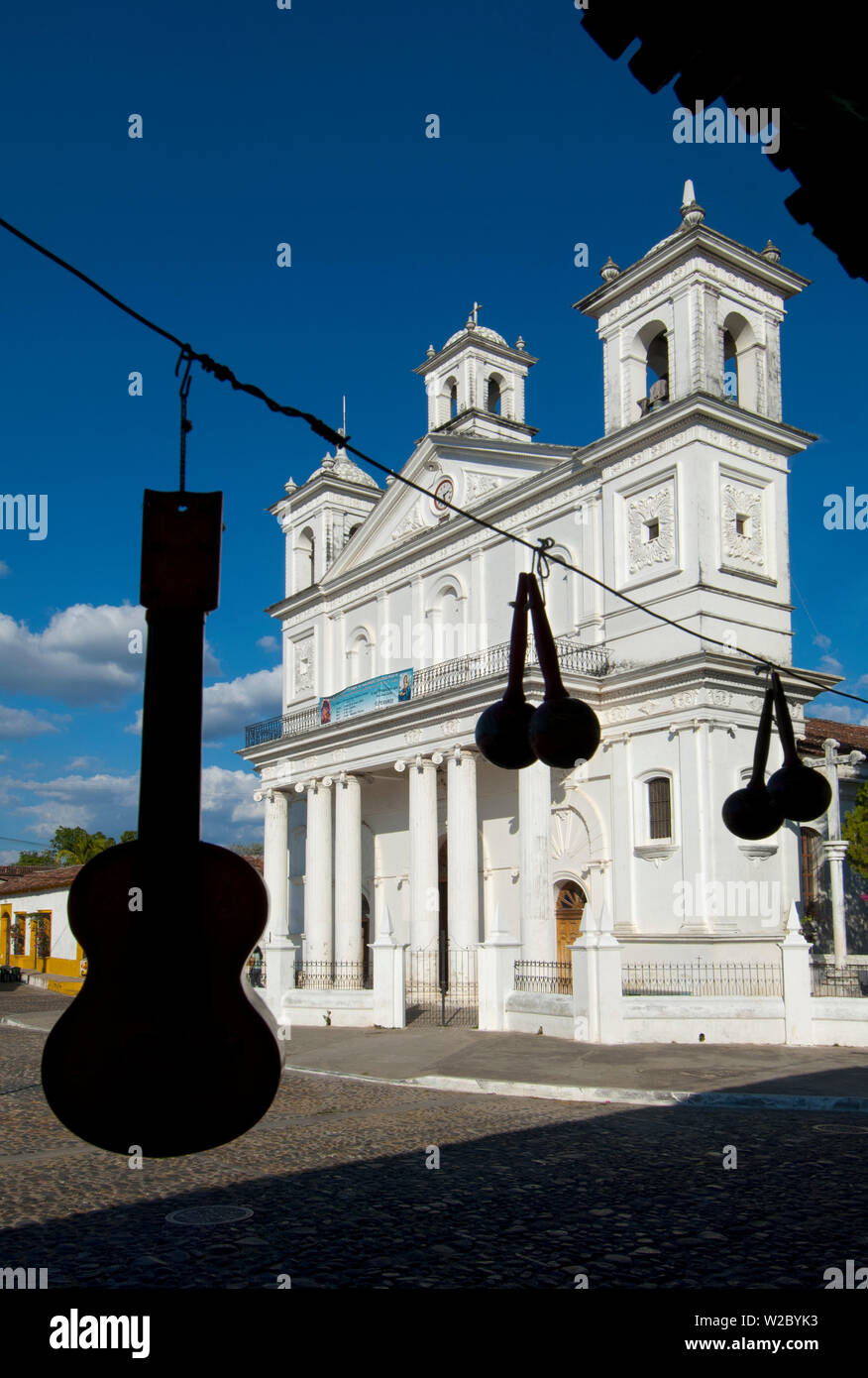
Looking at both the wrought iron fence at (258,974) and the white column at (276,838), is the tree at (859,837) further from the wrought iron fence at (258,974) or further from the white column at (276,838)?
the white column at (276,838)

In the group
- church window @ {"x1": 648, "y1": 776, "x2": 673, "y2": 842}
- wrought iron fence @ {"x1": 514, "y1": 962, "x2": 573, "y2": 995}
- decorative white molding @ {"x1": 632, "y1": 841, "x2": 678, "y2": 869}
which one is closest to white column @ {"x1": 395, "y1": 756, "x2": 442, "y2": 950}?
decorative white molding @ {"x1": 632, "y1": 841, "x2": 678, "y2": 869}

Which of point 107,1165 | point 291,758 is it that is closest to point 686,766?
point 291,758

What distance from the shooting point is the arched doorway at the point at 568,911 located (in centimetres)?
2668

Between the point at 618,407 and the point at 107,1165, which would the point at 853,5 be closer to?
the point at 107,1165

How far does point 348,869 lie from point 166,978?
2897cm

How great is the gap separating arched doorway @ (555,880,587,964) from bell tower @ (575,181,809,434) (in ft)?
34.9

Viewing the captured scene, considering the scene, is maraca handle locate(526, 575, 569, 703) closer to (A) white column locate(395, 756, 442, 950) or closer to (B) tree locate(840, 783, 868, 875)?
(B) tree locate(840, 783, 868, 875)

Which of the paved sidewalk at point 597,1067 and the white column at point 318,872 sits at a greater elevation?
the white column at point 318,872

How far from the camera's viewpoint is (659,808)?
24656 mm

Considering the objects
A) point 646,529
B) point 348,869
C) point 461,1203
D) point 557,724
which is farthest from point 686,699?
point 557,724

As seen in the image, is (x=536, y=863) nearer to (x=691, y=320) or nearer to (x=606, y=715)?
(x=606, y=715)

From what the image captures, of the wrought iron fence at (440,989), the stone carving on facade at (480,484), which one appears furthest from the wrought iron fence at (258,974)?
the stone carving on facade at (480,484)

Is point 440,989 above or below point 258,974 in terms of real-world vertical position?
below
